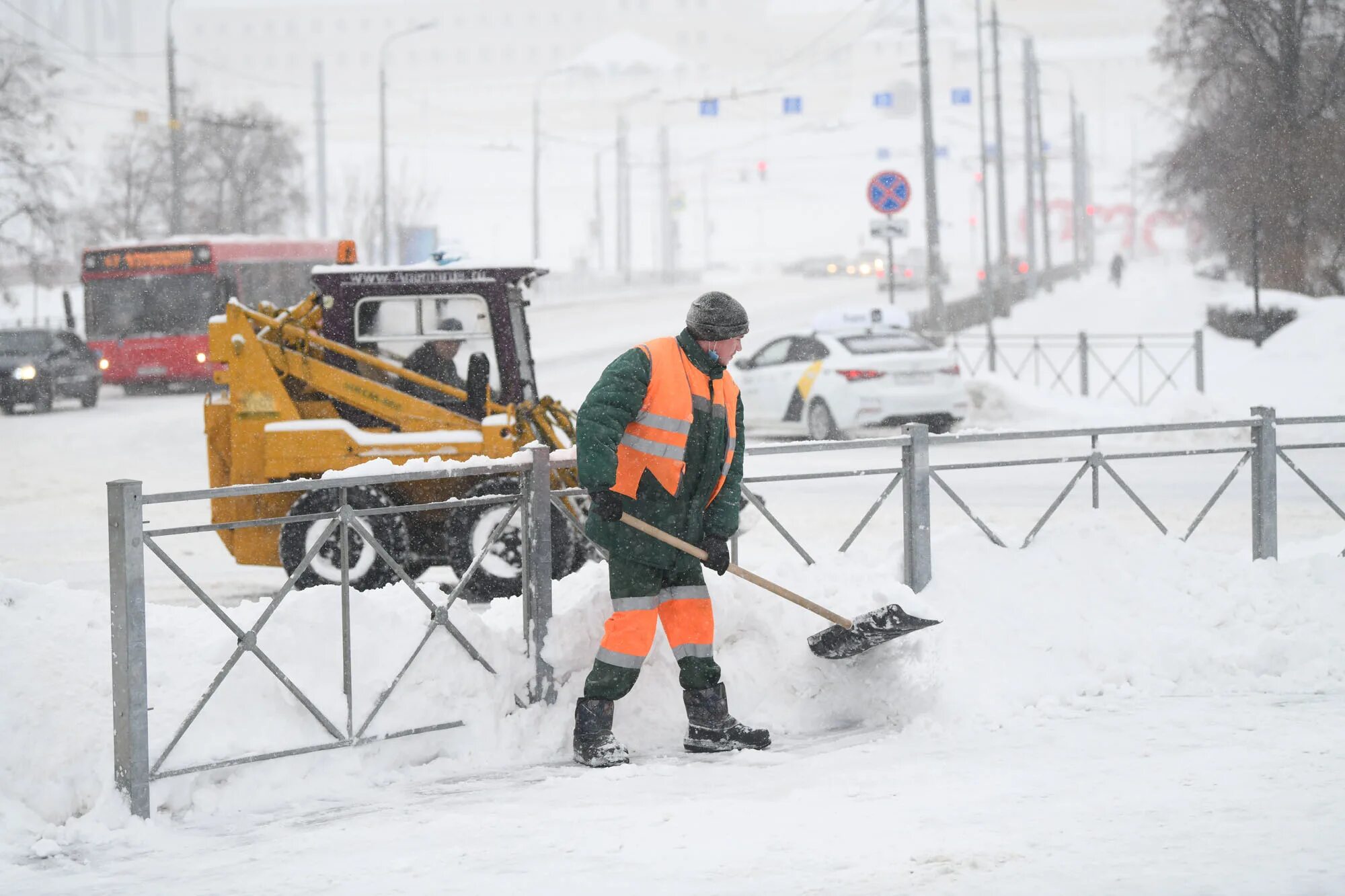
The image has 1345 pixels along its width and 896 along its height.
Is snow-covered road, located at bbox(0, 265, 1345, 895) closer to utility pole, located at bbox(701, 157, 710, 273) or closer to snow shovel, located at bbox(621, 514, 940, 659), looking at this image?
snow shovel, located at bbox(621, 514, 940, 659)

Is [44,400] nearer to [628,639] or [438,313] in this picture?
[438,313]

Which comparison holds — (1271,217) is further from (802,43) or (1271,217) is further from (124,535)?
(802,43)

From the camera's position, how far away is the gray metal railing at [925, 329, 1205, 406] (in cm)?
2144

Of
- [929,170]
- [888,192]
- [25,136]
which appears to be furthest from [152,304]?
[888,192]

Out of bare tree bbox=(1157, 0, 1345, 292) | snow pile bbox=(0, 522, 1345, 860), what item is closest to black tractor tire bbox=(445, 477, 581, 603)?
snow pile bbox=(0, 522, 1345, 860)

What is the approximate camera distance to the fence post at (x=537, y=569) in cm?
590

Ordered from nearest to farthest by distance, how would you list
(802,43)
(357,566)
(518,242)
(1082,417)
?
1. (357,566)
2. (1082,417)
3. (518,242)
4. (802,43)

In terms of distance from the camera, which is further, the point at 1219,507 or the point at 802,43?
the point at 802,43

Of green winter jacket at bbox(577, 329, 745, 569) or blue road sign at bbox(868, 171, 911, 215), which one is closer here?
green winter jacket at bbox(577, 329, 745, 569)

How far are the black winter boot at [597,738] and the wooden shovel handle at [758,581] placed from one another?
61 centimetres

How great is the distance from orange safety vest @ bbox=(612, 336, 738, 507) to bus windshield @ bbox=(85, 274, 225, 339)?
71.1 feet

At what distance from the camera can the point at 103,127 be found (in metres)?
104

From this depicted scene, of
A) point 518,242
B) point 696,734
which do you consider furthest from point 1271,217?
point 518,242

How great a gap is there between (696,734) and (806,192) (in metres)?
99.1
